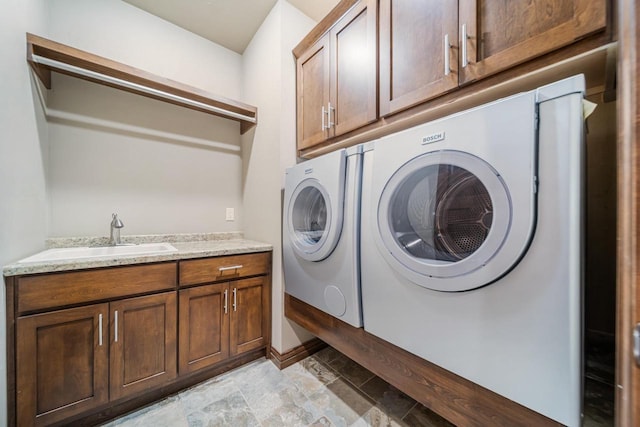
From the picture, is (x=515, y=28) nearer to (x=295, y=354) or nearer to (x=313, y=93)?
(x=313, y=93)

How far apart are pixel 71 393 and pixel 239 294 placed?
88 centimetres

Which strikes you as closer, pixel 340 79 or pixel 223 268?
pixel 340 79

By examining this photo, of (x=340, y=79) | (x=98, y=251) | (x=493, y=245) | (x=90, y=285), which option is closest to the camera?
(x=493, y=245)

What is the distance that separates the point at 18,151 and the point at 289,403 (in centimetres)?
193

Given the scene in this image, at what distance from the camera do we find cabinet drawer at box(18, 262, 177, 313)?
109 centimetres

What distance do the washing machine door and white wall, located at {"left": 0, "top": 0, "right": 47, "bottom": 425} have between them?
1.69 metres

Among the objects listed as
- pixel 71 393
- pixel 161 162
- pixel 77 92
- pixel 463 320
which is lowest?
pixel 71 393

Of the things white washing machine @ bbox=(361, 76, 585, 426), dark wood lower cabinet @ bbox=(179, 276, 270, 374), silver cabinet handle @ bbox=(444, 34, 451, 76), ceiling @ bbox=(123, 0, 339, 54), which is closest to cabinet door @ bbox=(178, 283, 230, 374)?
dark wood lower cabinet @ bbox=(179, 276, 270, 374)

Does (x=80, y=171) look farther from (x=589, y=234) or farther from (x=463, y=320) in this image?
(x=589, y=234)

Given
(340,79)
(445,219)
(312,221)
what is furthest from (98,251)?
(445,219)

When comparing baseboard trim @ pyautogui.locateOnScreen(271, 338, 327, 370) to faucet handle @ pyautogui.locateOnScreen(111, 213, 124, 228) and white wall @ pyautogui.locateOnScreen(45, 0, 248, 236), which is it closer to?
white wall @ pyautogui.locateOnScreen(45, 0, 248, 236)

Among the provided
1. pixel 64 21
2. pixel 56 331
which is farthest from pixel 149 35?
pixel 56 331

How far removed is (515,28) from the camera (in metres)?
0.83

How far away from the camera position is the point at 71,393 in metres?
1.18
